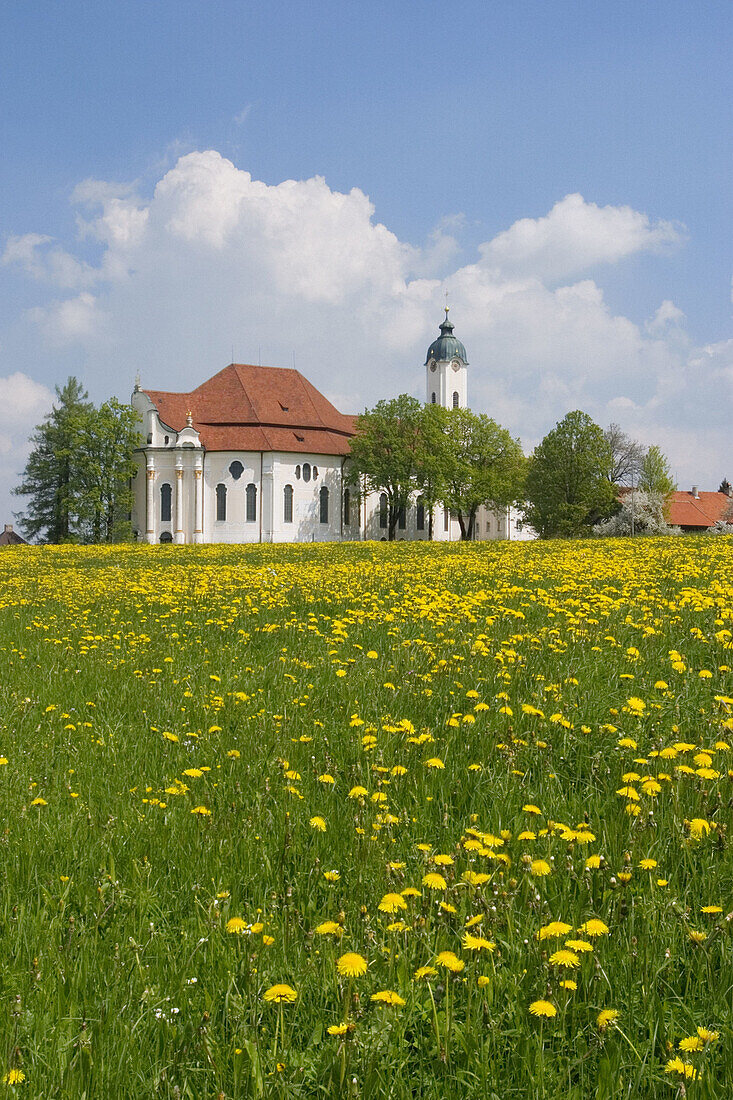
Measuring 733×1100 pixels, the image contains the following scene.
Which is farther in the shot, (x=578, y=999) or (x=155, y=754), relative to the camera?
(x=155, y=754)

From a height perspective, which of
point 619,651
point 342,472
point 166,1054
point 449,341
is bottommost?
point 166,1054

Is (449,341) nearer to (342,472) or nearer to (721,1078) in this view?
(342,472)

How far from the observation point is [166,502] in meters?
71.1

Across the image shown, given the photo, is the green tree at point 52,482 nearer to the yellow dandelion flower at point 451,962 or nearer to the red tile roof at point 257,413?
the red tile roof at point 257,413

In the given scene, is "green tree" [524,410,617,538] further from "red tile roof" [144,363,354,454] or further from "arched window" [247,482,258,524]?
→ "arched window" [247,482,258,524]

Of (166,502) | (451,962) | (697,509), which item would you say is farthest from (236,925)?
(697,509)

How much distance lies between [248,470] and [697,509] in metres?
61.2

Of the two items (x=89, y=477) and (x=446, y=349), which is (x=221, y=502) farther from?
(x=446, y=349)

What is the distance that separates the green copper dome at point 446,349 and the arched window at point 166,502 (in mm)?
38990

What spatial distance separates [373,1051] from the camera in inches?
92.6

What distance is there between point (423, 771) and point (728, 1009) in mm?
2248

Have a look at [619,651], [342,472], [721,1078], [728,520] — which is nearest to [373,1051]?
[721,1078]

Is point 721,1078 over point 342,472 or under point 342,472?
under

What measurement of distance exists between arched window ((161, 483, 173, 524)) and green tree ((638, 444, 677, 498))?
136 feet
